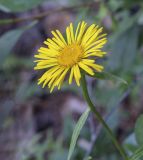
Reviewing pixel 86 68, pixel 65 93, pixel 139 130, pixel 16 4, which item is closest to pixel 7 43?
pixel 16 4

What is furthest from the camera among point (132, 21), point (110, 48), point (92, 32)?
point (110, 48)

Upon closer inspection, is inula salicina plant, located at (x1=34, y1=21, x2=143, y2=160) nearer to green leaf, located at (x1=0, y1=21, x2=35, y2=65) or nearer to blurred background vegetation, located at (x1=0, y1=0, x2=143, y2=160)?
blurred background vegetation, located at (x1=0, y1=0, x2=143, y2=160)

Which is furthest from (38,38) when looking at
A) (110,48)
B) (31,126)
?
(110,48)

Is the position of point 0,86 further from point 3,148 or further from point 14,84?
point 3,148

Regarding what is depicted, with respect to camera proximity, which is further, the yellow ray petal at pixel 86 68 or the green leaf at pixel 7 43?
the green leaf at pixel 7 43

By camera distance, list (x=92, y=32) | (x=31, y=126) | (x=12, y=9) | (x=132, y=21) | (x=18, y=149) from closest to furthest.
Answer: (x=92, y=32) < (x=12, y=9) < (x=132, y=21) < (x=18, y=149) < (x=31, y=126)

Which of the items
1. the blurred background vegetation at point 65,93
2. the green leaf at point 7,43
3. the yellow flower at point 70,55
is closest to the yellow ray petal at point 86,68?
the yellow flower at point 70,55

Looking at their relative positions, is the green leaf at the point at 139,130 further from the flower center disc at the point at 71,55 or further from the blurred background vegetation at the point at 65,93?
the flower center disc at the point at 71,55

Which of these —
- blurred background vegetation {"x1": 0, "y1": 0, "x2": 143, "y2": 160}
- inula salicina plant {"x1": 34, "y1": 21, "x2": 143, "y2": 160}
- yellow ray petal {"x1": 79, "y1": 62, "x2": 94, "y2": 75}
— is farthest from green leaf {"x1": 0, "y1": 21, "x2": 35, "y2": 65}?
yellow ray petal {"x1": 79, "y1": 62, "x2": 94, "y2": 75}
